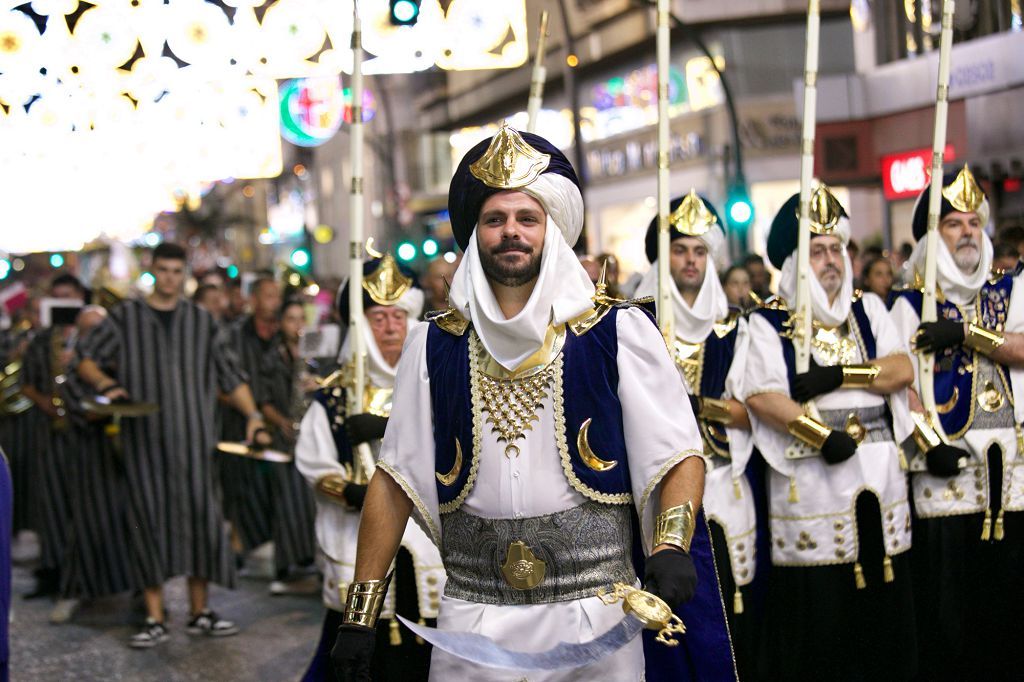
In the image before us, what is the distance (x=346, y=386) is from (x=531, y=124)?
144cm

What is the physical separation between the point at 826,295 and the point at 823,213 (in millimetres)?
388

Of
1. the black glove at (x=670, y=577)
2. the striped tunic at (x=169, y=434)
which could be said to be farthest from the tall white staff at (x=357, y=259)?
the striped tunic at (x=169, y=434)

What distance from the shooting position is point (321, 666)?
6.16 m

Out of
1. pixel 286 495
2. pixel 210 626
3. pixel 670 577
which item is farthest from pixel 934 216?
pixel 286 495

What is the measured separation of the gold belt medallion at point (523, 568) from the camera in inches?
149

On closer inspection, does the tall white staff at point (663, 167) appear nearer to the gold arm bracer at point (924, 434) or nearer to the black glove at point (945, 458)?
the gold arm bracer at point (924, 434)

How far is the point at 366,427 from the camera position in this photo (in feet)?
19.2

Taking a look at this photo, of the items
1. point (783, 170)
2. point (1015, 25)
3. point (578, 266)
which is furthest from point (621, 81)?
point (578, 266)

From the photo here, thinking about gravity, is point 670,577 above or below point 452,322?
Result: below

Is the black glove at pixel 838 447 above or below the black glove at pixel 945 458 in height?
above

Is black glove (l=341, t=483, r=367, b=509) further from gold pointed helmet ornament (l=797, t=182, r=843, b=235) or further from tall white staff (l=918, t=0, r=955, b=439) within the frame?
tall white staff (l=918, t=0, r=955, b=439)

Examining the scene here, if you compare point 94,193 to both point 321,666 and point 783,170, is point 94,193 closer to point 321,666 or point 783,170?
point 321,666

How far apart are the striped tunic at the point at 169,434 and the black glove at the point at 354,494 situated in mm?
3178

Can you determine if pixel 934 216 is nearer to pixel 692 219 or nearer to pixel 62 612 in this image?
pixel 692 219
